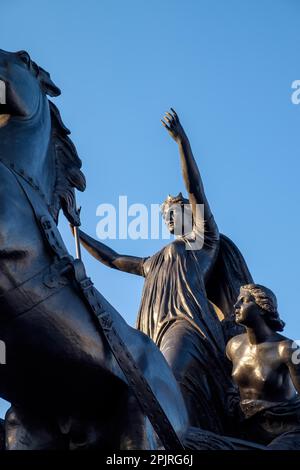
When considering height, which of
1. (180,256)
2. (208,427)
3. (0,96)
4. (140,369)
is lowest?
(208,427)

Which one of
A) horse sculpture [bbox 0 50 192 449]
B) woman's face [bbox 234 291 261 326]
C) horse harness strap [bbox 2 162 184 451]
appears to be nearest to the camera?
horse sculpture [bbox 0 50 192 449]

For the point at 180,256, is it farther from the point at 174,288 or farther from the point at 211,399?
the point at 211,399

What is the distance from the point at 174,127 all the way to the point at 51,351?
3.93 m

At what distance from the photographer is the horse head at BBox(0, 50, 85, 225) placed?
19.1ft

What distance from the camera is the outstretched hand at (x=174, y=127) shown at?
884 cm

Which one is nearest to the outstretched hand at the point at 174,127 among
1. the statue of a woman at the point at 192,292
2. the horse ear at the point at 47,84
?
the statue of a woman at the point at 192,292

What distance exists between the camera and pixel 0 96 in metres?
5.84

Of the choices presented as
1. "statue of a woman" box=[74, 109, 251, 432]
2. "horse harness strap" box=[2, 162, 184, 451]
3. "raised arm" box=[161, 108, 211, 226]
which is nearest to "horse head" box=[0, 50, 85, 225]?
"horse harness strap" box=[2, 162, 184, 451]

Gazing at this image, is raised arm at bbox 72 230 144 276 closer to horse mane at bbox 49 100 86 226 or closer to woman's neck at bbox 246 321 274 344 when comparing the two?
woman's neck at bbox 246 321 274 344

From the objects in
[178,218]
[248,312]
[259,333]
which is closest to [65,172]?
[248,312]

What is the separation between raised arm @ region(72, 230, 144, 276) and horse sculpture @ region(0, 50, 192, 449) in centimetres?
377

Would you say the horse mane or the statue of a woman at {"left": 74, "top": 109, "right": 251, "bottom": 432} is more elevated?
the horse mane
